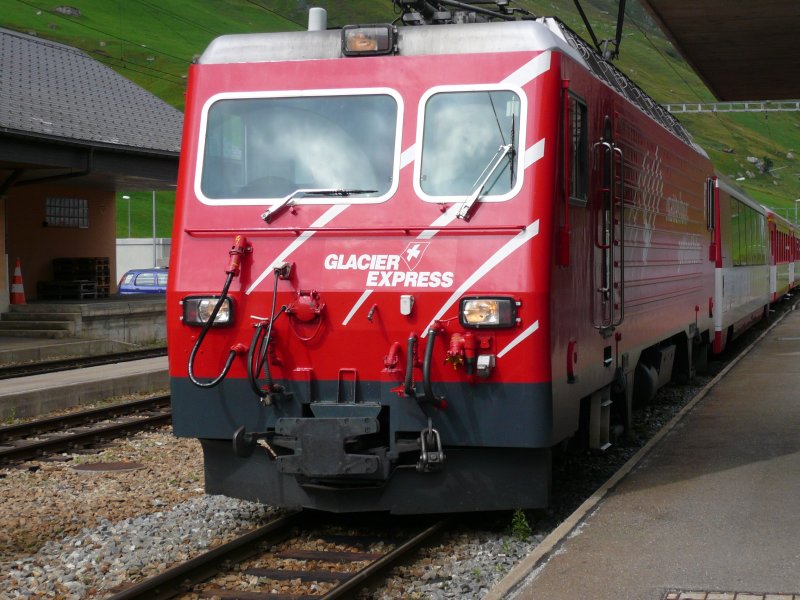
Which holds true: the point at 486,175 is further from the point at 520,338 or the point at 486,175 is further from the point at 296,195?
the point at 296,195

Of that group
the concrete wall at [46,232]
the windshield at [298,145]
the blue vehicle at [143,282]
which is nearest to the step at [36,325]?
the concrete wall at [46,232]

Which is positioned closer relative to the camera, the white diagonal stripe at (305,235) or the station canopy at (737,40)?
the white diagonal stripe at (305,235)

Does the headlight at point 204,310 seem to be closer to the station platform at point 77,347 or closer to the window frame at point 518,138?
the window frame at point 518,138

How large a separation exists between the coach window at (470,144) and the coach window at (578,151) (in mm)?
519

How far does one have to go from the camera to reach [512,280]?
6.97 metres

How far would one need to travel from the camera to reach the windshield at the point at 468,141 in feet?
23.6

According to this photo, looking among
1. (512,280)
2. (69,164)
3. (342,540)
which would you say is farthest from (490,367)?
(69,164)

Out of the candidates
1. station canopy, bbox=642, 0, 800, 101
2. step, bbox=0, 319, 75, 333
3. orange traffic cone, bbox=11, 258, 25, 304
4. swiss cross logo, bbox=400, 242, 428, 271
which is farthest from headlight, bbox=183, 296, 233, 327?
orange traffic cone, bbox=11, 258, 25, 304

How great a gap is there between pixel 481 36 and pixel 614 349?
2861 millimetres

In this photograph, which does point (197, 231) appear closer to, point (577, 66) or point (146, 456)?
point (577, 66)

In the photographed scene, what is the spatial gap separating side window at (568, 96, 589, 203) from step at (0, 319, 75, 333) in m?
16.1

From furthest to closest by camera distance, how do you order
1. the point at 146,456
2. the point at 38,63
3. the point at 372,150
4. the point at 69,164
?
the point at 38,63
the point at 69,164
the point at 146,456
the point at 372,150

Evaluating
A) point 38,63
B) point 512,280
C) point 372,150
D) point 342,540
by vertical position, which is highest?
point 38,63

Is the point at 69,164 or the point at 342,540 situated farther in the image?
the point at 69,164
